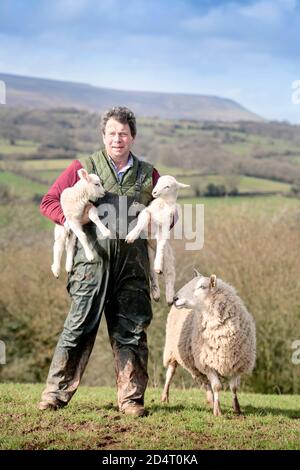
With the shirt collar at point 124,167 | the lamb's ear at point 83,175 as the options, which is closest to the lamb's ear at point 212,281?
the shirt collar at point 124,167

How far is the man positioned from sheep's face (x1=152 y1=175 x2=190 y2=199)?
0.29 meters

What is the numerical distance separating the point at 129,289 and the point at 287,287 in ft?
58.5

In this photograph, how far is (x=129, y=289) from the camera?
309 inches

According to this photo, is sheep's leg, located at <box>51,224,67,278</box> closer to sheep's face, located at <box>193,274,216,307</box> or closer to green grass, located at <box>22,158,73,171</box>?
sheep's face, located at <box>193,274,216,307</box>

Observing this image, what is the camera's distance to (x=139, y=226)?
738 centimetres

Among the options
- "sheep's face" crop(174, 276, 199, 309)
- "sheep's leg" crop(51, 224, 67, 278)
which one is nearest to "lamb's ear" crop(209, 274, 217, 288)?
"sheep's face" crop(174, 276, 199, 309)

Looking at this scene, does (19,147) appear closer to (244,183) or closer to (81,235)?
(244,183)

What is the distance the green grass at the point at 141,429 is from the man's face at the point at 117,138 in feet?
8.82

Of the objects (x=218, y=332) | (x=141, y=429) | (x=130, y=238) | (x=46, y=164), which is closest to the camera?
(x=141, y=429)

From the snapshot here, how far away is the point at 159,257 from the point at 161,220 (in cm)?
37

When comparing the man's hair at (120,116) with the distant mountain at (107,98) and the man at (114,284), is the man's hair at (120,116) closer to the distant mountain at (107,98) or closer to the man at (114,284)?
the man at (114,284)

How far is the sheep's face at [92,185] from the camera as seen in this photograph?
7379mm

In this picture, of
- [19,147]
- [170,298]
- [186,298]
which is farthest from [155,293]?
[19,147]
